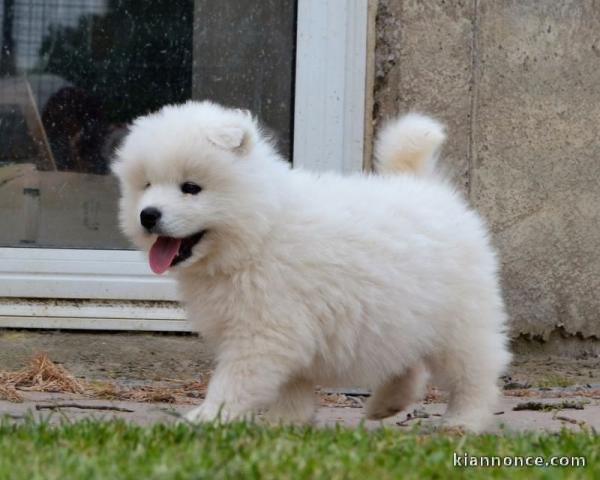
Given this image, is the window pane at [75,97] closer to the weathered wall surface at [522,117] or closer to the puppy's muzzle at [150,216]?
the weathered wall surface at [522,117]

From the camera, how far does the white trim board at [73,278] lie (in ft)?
21.4

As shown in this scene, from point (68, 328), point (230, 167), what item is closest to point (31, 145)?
point (68, 328)

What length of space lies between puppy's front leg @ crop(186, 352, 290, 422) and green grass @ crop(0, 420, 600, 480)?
0.91 ft

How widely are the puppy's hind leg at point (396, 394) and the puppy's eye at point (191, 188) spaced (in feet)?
3.48

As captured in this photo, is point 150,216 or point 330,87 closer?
point 150,216

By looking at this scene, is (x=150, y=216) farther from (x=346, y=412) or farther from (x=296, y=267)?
(x=346, y=412)

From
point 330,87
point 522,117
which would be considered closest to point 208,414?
point 330,87

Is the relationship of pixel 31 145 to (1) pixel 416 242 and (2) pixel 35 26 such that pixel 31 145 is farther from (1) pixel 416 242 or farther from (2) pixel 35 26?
(1) pixel 416 242

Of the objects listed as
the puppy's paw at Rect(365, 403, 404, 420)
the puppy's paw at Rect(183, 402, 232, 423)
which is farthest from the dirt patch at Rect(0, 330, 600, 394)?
the puppy's paw at Rect(183, 402, 232, 423)

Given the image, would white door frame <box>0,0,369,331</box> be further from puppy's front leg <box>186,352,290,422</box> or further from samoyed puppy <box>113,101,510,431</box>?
puppy's front leg <box>186,352,290,422</box>

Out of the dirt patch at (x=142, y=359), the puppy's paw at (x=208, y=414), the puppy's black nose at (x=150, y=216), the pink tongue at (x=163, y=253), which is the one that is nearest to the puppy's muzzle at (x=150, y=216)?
the puppy's black nose at (x=150, y=216)

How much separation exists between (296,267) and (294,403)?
0.58 metres

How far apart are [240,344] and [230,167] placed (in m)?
0.58

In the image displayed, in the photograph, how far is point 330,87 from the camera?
6.62 m
